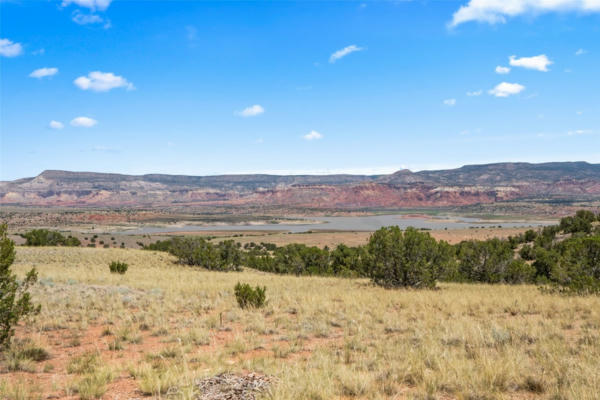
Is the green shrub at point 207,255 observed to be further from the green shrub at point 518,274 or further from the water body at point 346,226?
the water body at point 346,226

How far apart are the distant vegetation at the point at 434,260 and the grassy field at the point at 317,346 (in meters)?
4.09

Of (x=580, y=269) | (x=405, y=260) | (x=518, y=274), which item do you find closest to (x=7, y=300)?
(x=405, y=260)

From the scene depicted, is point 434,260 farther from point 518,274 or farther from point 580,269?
point 518,274

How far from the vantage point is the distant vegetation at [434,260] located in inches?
614

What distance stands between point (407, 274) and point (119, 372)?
45.1 feet

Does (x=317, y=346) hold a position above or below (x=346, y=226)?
above

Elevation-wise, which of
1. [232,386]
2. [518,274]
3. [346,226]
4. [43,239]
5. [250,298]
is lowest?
[346,226]

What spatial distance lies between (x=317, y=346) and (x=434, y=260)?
12.4 meters

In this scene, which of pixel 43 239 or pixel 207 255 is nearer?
pixel 207 255

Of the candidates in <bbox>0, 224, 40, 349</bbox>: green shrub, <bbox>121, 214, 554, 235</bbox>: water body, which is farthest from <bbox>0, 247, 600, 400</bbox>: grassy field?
<bbox>121, 214, 554, 235</bbox>: water body

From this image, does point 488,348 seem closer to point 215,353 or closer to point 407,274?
point 215,353

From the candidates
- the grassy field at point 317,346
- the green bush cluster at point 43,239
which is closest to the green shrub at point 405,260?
the grassy field at point 317,346

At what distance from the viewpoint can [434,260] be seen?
18.2 m

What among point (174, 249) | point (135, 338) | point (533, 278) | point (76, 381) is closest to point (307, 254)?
point (174, 249)
